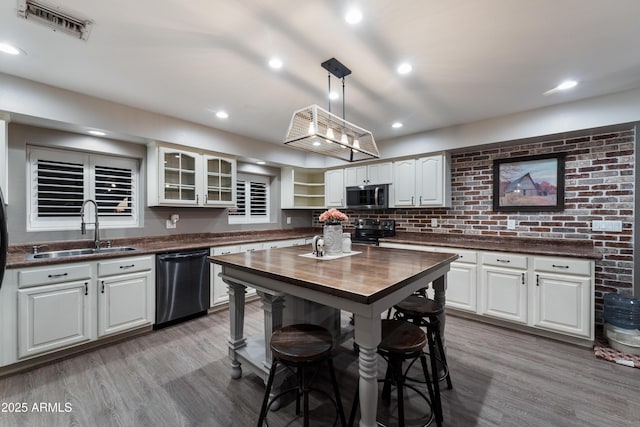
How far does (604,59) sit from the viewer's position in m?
2.12

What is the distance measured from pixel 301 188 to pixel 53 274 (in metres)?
3.75

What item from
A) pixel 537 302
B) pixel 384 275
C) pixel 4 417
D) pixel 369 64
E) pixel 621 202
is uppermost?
pixel 369 64

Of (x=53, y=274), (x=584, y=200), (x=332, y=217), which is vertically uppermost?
(x=584, y=200)

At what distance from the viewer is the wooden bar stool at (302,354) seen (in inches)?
58.2

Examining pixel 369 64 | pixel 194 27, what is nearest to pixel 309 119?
pixel 369 64

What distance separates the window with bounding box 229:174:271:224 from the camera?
477 centimetres

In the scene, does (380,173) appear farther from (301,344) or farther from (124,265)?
(124,265)

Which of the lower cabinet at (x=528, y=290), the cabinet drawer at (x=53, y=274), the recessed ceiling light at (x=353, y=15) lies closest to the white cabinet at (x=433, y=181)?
the lower cabinet at (x=528, y=290)

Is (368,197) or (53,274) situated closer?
(53,274)

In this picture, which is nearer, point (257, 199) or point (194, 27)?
point (194, 27)

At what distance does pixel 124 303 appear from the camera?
2795mm

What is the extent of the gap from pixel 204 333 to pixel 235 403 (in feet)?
4.16

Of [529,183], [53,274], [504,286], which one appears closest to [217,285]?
[53,274]

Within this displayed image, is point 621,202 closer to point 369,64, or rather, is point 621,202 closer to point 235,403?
point 369,64
